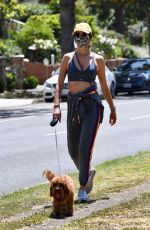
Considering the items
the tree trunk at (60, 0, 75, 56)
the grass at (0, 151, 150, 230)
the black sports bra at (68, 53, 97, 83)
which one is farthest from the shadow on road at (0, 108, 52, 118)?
the black sports bra at (68, 53, 97, 83)

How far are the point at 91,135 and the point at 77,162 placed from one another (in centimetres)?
39

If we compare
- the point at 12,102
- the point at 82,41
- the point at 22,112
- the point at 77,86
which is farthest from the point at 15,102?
the point at 82,41

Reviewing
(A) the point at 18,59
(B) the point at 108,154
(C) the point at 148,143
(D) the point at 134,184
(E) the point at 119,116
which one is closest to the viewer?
(D) the point at 134,184

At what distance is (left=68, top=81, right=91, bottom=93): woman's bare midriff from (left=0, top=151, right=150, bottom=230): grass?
122 cm

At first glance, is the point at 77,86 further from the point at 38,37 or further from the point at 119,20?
the point at 119,20

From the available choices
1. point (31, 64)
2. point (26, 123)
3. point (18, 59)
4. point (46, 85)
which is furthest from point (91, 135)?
point (31, 64)

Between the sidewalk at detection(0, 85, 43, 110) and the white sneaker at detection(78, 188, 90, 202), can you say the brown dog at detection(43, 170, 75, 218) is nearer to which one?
the white sneaker at detection(78, 188, 90, 202)

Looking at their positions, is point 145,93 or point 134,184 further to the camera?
point 145,93

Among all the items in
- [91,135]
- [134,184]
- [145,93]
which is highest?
[91,135]

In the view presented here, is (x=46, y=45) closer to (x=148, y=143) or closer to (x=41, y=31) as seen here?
(x=41, y=31)

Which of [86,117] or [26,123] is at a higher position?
[86,117]

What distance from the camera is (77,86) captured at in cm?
838

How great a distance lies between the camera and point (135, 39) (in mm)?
69938

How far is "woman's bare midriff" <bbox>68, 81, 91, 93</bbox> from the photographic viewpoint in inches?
329
